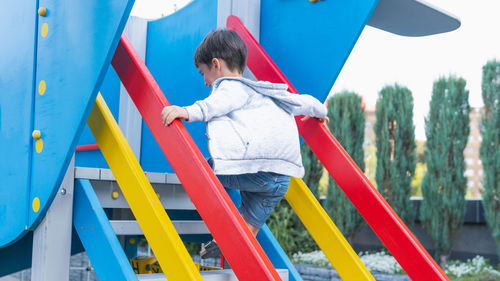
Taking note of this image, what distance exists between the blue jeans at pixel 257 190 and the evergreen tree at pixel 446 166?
4.33 meters

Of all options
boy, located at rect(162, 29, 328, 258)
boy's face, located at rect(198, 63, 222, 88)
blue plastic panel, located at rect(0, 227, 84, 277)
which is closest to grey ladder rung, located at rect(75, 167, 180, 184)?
blue plastic panel, located at rect(0, 227, 84, 277)

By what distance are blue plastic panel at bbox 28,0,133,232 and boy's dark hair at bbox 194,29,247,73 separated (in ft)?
1.33

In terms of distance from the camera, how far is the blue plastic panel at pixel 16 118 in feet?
5.26

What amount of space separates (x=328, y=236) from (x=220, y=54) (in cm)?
78

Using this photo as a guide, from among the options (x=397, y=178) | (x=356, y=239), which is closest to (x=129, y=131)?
(x=397, y=178)

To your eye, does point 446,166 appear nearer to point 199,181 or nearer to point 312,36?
point 312,36

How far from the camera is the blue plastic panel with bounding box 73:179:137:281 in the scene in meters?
1.36

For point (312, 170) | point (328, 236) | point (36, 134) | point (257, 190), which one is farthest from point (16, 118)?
point (312, 170)

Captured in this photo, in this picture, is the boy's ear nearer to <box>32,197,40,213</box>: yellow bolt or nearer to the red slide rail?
the red slide rail

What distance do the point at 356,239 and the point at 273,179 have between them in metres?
5.09

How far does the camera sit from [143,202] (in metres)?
1.41

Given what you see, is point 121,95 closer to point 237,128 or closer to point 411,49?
point 237,128

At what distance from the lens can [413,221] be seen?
5.74 m

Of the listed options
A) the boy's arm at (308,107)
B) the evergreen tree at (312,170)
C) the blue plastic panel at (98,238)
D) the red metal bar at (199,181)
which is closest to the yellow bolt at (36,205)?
the blue plastic panel at (98,238)
